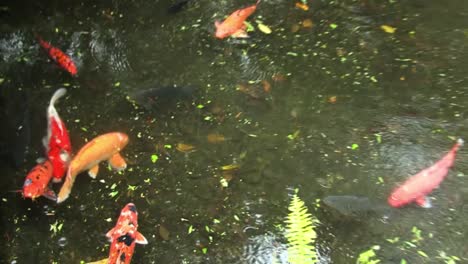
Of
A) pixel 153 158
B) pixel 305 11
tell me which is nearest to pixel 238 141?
pixel 153 158

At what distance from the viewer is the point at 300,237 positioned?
306cm

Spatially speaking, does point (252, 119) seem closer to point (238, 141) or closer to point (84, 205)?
point (238, 141)

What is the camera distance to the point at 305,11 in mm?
4516

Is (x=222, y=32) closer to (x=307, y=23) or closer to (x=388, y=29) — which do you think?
(x=307, y=23)

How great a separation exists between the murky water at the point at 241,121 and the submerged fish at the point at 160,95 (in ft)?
0.13

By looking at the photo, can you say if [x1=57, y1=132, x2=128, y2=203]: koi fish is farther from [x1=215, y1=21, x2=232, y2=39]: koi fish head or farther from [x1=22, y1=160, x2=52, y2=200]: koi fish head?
[x1=215, y1=21, x2=232, y2=39]: koi fish head

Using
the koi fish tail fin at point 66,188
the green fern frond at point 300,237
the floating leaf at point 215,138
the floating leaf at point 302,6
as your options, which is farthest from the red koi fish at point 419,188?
the koi fish tail fin at point 66,188

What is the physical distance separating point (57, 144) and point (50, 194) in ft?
1.22

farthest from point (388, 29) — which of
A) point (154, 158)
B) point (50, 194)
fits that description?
point (50, 194)

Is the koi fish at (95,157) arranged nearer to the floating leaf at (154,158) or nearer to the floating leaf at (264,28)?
the floating leaf at (154,158)

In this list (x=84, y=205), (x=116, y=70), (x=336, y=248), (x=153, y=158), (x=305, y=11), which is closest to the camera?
(x=336, y=248)

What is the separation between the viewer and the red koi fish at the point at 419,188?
3242mm

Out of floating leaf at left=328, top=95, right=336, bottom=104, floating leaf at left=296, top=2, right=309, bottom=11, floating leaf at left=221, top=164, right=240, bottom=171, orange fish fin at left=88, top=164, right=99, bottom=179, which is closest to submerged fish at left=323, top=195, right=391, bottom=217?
floating leaf at left=221, top=164, right=240, bottom=171

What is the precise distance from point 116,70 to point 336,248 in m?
2.31
